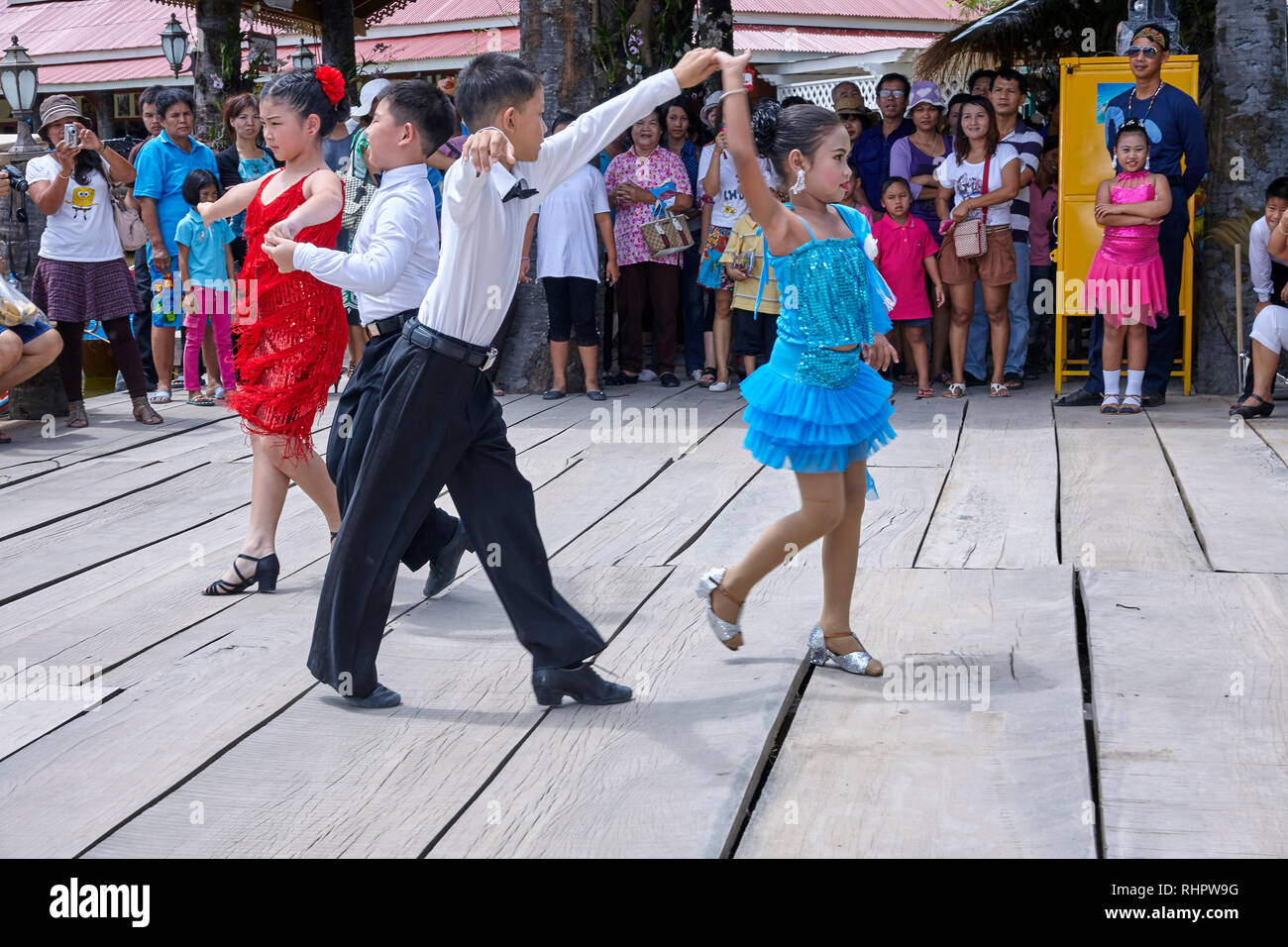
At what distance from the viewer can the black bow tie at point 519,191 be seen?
11.3 ft

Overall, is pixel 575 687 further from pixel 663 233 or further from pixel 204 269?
pixel 204 269

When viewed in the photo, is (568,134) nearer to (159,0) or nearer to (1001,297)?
(1001,297)

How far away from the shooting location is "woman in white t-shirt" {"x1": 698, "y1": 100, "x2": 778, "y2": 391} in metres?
9.08

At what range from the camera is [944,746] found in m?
3.36

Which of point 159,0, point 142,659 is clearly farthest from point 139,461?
point 159,0

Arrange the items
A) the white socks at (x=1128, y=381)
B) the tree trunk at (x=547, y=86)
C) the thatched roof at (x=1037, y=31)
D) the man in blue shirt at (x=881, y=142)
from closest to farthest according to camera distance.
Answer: the white socks at (x=1128, y=381) < the tree trunk at (x=547, y=86) < the man in blue shirt at (x=881, y=142) < the thatched roof at (x=1037, y=31)

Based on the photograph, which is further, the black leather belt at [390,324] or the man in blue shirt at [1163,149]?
the man in blue shirt at [1163,149]

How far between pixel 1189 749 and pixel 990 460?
3.71 m

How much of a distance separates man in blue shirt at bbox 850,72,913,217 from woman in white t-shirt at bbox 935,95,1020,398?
61 cm

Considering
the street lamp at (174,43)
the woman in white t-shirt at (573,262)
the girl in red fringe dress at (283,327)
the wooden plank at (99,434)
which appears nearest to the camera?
the girl in red fringe dress at (283,327)

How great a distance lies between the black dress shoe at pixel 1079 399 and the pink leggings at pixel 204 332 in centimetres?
520

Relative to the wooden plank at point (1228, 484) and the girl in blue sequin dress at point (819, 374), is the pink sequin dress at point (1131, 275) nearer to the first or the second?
the wooden plank at point (1228, 484)

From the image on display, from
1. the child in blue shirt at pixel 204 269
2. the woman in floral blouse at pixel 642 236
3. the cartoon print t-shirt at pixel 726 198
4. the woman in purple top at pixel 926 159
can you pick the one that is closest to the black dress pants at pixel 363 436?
the child in blue shirt at pixel 204 269

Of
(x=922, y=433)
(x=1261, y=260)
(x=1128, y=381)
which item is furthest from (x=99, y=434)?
(x=1261, y=260)
